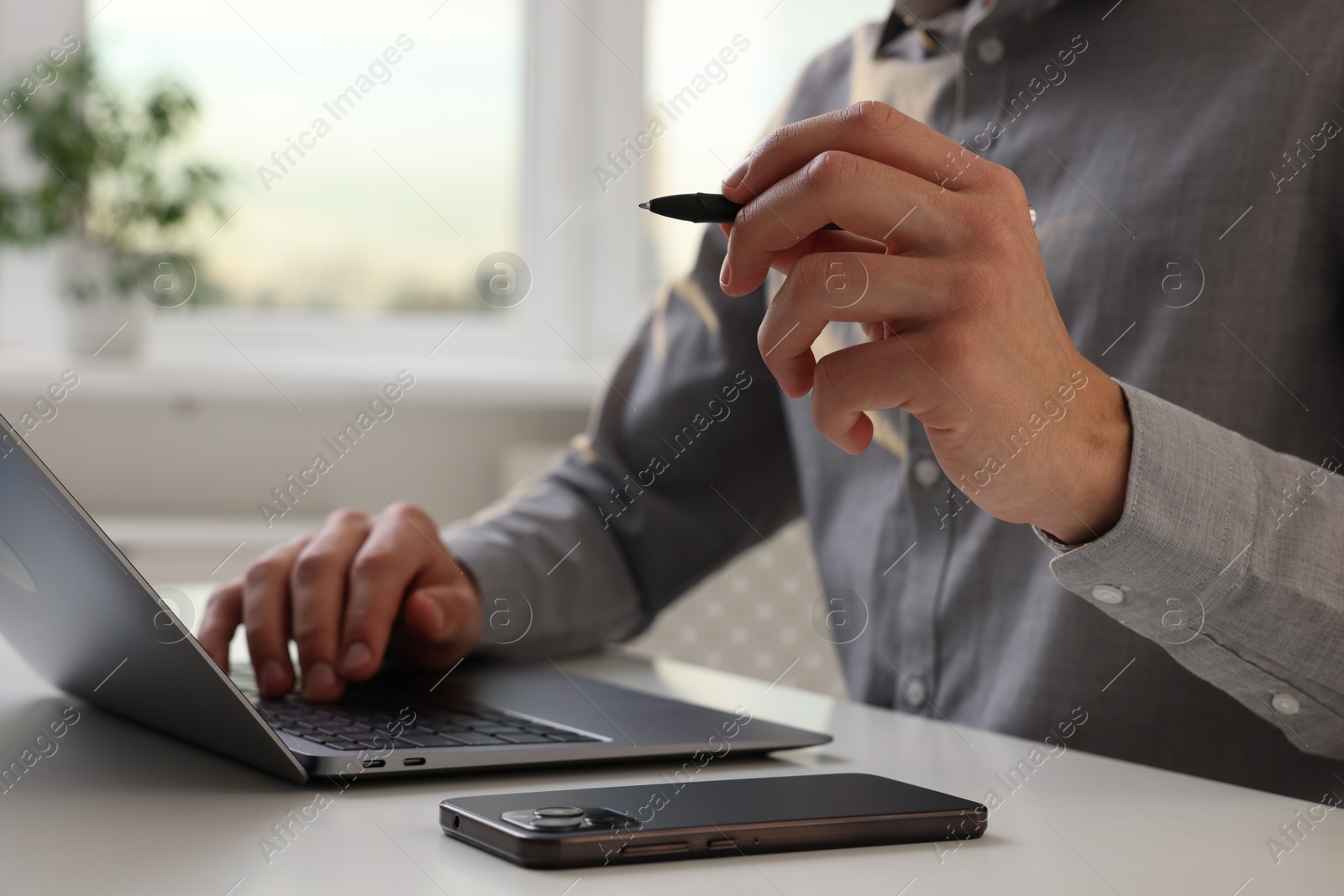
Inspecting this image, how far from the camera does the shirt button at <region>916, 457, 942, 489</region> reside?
0.92m

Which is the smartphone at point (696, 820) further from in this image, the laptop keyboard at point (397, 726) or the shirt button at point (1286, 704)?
the shirt button at point (1286, 704)

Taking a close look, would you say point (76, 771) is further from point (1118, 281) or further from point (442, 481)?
point (442, 481)

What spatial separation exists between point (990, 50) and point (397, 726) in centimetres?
66

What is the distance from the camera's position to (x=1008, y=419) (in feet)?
1.73

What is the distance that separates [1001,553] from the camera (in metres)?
0.90

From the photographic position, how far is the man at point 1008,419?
0.51m

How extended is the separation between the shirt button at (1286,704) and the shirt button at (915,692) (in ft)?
1.00

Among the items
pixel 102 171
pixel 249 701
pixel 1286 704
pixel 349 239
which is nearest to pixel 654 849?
pixel 249 701

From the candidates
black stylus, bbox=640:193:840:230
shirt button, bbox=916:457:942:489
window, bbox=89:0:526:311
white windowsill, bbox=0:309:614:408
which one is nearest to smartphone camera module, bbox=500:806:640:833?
black stylus, bbox=640:193:840:230

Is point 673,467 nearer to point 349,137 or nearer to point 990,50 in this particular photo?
point 990,50

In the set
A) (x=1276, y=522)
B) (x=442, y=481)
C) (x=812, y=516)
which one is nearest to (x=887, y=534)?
(x=812, y=516)

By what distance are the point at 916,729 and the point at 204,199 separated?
1.56m

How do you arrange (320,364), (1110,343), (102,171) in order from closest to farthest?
(1110,343) → (102,171) → (320,364)

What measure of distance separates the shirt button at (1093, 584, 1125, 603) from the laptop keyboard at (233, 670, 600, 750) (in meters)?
0.24
